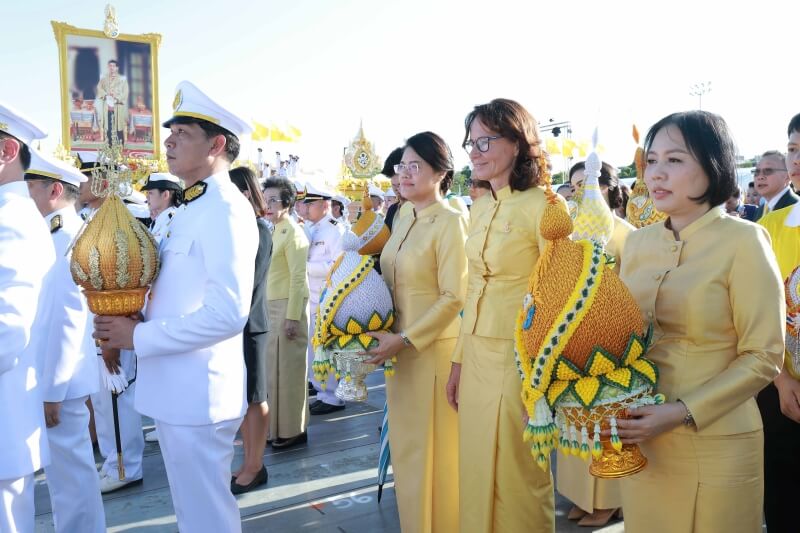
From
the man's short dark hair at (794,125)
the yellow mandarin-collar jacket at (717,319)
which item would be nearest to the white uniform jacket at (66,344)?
the yellow mandarin-collar jacket at (717,319)

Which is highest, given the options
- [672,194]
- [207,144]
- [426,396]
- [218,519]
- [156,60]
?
[156,60]

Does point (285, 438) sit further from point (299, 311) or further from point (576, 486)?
point (576, 486)

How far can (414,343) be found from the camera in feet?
8.95

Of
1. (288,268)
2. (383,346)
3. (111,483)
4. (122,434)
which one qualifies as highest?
(288,268)

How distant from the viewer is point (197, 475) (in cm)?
223

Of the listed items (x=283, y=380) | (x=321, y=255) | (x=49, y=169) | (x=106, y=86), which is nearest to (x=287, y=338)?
(x=283, y=380)

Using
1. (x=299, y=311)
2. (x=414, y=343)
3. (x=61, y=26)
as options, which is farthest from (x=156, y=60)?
(x=414, y=343)

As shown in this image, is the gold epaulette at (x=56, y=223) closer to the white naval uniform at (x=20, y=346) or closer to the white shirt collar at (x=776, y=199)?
the white naval uniform at (x=20, y=346)

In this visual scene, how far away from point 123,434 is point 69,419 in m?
1.28

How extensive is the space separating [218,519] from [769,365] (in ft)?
6.39

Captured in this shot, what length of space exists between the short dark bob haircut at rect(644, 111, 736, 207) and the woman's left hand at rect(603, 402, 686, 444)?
0.61 m

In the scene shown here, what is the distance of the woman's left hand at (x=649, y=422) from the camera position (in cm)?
156

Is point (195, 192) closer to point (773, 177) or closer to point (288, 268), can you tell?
point (288, 268)

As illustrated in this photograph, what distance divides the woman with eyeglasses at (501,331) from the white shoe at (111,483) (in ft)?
8.47
